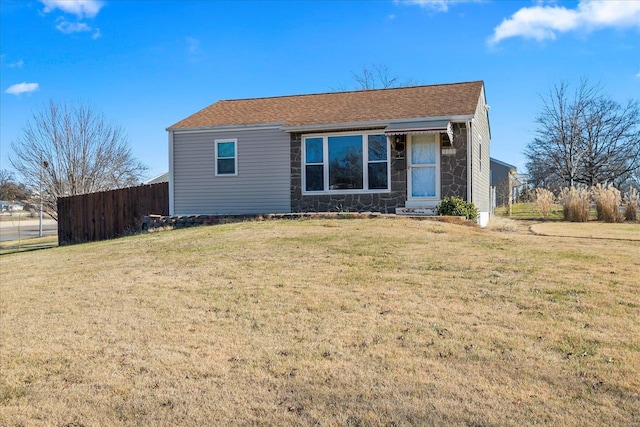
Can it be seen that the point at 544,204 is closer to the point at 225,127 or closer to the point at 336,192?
the point at 336,192

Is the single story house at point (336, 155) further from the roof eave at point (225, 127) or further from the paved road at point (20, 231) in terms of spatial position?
the paved road at point (20, 231)

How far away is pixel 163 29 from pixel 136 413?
13.5 m

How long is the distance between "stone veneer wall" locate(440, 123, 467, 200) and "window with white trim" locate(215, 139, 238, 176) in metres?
6.17

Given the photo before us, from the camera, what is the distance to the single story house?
13.7 metres

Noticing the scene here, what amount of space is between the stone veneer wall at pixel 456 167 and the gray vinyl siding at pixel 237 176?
14.7 ft

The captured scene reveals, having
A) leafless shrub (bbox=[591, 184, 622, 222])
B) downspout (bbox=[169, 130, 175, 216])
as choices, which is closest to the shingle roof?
downspout (bbox=[169, 130, 175, 216])

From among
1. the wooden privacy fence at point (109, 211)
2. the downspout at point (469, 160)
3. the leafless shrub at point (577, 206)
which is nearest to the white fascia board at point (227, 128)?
the wooden privacy fence at point (109, 211)

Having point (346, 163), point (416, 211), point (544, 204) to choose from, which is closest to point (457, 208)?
point (416, 211)

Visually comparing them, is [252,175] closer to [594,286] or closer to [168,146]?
[168,146]

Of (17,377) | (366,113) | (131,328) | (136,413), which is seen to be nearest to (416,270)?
(131,328)

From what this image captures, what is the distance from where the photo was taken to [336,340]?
4.68 metres

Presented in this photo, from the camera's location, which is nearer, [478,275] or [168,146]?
[478,275]

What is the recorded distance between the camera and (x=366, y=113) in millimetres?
14664

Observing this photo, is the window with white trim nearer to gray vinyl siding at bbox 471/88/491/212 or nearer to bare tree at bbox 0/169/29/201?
gray vinyl siding at bbox 471/88/491/212
